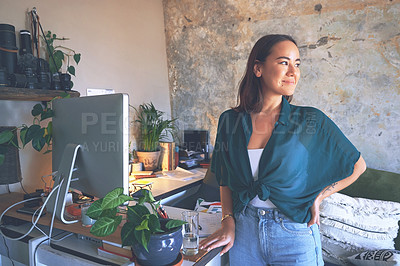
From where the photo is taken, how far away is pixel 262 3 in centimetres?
287

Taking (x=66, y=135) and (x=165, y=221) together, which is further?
(x=66, y=135)

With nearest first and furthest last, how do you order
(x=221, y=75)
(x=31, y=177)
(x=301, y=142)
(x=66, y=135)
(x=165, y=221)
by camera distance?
1. (x=165, y=221)
2. (x=301, y=142)
3. (x=66, y=135)
4. (x=31, y=177)
5. (x=221, y=75)

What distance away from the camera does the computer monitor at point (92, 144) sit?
45.2 inches

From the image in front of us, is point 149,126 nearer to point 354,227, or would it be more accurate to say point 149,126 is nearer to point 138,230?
point 354,227

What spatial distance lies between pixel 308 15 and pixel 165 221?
2319mm

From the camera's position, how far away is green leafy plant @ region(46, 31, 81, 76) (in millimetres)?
2217

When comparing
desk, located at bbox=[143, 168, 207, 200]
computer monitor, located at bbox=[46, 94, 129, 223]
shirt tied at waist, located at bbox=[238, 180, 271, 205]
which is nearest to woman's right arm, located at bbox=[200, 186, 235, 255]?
shirt tied at waist, located at bbox=[238, 180, 271, 205]

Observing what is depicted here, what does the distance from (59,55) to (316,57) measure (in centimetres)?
210

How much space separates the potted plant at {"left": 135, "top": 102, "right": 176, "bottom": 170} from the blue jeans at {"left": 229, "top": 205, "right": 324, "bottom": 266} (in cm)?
187

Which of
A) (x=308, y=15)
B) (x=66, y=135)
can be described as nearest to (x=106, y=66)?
(x=66, y=135)

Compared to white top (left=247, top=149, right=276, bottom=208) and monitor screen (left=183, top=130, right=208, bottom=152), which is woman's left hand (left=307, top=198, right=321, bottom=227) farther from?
monitor screen (left=183, top=130, right=208, bottom=152)

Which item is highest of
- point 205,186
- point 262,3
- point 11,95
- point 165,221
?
point 262,3

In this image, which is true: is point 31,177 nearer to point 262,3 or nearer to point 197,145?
point 197,145

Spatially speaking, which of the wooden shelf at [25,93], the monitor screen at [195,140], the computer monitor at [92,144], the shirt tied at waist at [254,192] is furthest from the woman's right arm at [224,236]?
the monitor screen at [195,140]
